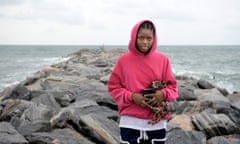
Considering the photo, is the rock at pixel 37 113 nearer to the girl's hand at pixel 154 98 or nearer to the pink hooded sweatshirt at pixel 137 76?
the pink hooded sweatshirt at pixel 137 76

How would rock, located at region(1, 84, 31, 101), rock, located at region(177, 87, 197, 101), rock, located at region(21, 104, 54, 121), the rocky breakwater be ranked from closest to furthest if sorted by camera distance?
the rocky breakwater < rock, located at region(21, 104, 54, 121) < rock, located at region(1, 84, 31, 101) < rock, located at region(177, 87, 197, 101)

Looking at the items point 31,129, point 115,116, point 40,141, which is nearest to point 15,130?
point 31,129

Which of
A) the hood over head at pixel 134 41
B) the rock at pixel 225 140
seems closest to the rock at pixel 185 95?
the rock at pixel 225 140

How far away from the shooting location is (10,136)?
4012 mm

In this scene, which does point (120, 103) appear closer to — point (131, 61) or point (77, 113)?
point (131, 61)

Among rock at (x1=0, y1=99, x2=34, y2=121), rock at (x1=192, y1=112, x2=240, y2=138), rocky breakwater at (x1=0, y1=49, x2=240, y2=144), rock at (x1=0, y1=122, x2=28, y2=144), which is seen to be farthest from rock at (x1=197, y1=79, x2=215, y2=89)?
rock at (x1=0, y1=122, x2=28, y2=144)

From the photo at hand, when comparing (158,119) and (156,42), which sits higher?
(156,42)

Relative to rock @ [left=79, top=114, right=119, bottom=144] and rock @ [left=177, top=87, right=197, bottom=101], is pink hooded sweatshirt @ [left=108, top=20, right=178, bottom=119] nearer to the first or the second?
rock @ [left=79, top=114, right=119, bottom=144]

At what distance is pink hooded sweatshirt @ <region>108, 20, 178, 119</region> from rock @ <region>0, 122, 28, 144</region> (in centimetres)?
185

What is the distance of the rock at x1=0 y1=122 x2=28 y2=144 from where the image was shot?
3.88m

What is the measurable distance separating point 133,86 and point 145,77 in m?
0.12

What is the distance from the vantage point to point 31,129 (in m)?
4.32

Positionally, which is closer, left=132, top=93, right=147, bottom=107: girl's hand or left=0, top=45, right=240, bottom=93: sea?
left=132, top=93, right=147, bottom=107: girl's hand

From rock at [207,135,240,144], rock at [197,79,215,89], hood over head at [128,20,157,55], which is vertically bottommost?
rock at [197,79,215,89]
